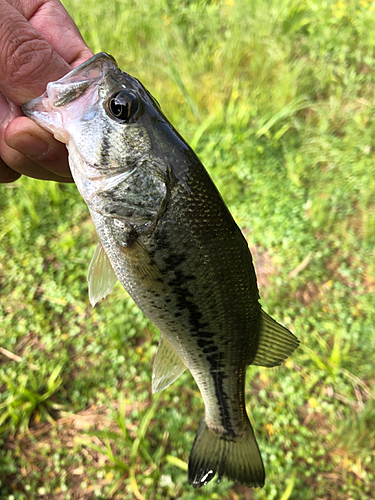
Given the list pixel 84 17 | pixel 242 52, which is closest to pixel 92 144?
pixel 242 52

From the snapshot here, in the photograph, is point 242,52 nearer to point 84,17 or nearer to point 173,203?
point 84,17

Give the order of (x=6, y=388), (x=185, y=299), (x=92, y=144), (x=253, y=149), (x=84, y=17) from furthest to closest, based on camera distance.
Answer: (x=84, y=17), (x=253, y=149), (x=6, y=388), (x=185, y=299), (x=92, y=144)

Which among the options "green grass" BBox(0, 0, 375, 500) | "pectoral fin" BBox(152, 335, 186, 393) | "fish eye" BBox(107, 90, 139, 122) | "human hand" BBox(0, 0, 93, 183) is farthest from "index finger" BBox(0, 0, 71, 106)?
"green grass" BBox(0, 0, 375, 500)

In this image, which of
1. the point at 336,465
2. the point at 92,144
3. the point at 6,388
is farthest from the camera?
the point at 6,388

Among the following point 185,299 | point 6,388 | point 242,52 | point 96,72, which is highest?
point 242,52

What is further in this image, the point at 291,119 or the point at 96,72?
the point at 291,119

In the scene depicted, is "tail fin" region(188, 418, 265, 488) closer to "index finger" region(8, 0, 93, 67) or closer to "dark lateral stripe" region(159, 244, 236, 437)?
"dark lateral stripe" region(159, 244, 236, 437)

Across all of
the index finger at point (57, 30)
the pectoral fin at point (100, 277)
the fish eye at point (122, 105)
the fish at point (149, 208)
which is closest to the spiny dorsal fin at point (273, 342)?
the fish at point (149, 208)
